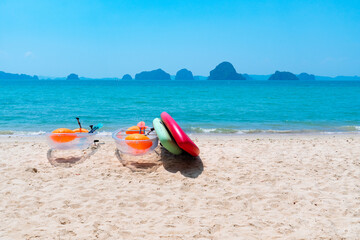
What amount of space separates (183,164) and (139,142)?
1.09 meters

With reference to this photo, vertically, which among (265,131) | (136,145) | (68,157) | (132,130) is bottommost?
(265,131)

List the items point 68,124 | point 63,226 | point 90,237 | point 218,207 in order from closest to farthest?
point 90,237 < point 63,226 < point 218,207 < point 68,124

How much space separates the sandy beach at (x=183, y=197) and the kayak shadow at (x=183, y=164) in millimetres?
22

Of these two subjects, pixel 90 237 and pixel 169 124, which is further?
pixel 169 124

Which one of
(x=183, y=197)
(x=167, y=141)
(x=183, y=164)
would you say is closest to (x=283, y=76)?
(x=183, y=164)

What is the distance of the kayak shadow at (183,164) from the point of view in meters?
5.82

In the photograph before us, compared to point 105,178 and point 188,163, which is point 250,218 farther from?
point 105,178

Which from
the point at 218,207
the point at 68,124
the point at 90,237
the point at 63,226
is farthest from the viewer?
the point at 68,124

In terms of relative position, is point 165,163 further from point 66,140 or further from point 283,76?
point 283,76

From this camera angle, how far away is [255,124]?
51.2 ft

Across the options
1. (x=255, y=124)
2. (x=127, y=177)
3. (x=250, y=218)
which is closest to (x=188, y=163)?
(x=127, y=177)

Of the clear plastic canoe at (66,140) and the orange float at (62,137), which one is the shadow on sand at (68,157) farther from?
the orange float at (62,137)

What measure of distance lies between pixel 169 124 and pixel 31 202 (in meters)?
2.91

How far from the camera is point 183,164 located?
6188 mm
